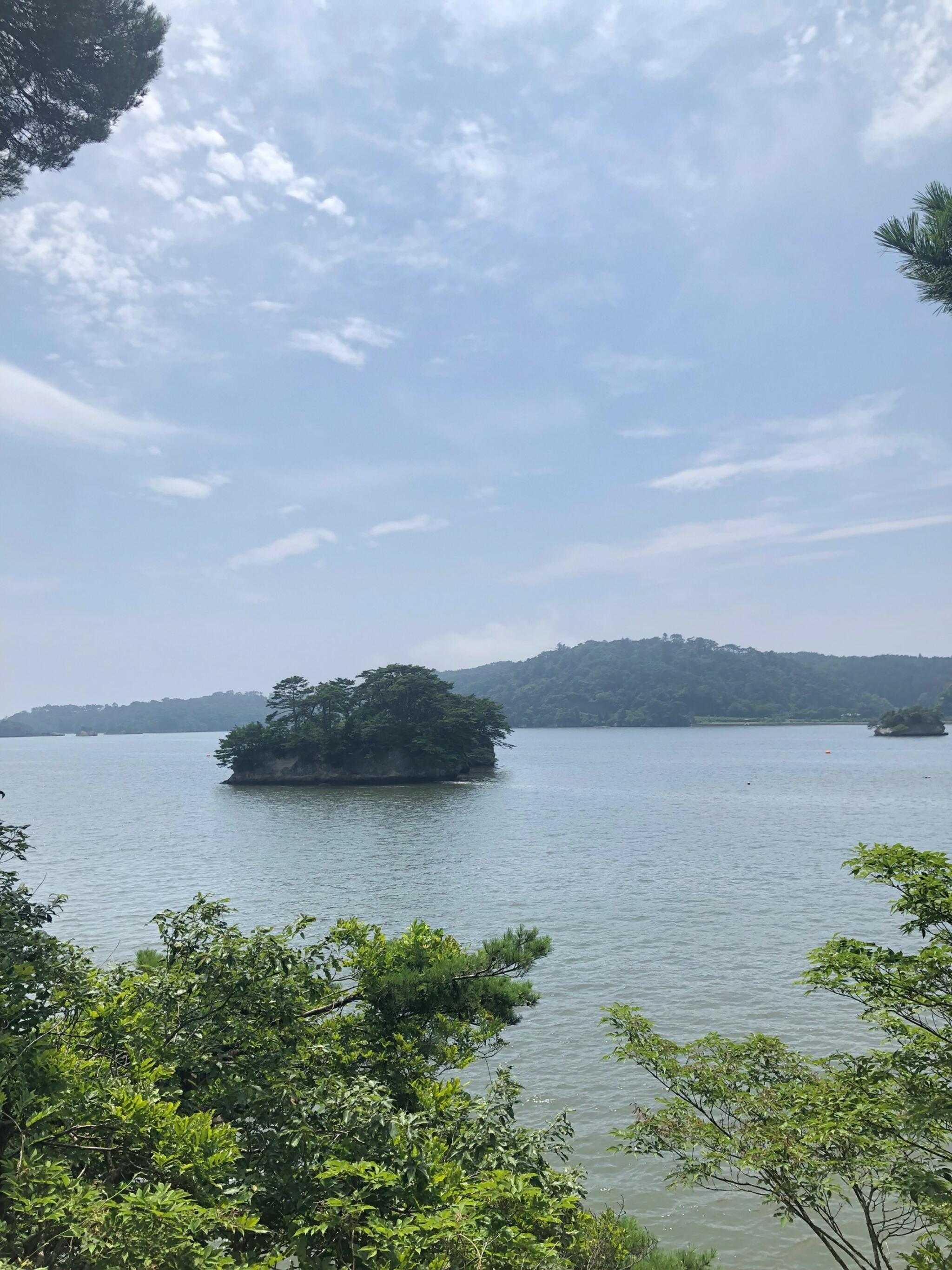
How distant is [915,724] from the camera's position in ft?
469

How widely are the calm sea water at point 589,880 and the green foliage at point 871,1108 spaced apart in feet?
11.1

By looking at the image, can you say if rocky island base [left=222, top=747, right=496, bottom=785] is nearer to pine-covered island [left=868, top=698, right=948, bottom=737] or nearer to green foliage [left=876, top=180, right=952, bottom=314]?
green foliage [left=876, top=180, right=952, bottom=314]

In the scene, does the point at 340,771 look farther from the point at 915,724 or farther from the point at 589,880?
the point at 915,724

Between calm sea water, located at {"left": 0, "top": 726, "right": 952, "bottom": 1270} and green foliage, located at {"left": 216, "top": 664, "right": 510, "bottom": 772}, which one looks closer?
calm sea water, located at {"left": 0, "top": 726, "right": 952, "bottom": 1270}

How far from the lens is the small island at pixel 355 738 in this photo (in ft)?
255

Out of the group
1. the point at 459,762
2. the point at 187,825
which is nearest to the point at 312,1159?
the point at 187,825

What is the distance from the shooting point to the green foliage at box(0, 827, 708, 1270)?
377 cm

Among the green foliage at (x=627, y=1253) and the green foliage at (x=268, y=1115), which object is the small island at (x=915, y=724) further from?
the green foliage at (x=268, y=1115)

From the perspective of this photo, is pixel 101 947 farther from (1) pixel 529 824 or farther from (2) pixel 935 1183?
(1) pixel 529 824

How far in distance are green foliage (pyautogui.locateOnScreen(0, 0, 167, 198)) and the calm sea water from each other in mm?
18641

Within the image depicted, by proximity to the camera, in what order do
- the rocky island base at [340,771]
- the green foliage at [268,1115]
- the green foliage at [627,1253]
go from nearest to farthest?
the green foliage at [268,1115] < the green foliage at [627,1253] < the rocky island base at [340,771]

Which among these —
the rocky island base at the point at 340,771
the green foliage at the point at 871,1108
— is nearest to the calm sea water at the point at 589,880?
the green foliage at the point at 871,1108

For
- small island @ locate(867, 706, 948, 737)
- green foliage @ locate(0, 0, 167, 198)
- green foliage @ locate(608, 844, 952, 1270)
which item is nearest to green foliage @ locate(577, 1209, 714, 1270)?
green foliage @ locate(608, 844, 952, 1270)

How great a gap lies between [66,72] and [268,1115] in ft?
58.4
